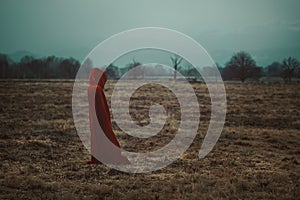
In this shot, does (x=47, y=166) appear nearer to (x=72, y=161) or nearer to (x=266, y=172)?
(x=72, y=161)

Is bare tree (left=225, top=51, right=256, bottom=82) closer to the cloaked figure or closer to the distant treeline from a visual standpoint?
the distant treeline

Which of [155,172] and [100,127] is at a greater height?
[100,127]

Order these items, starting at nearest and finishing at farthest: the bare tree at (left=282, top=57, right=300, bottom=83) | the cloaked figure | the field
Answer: the field, the cloaked figure, the bare tree at (left=282, top=57, right=300, bottom=83)

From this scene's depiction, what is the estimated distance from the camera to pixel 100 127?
30.6 feet

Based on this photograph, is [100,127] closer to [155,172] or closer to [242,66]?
[155,172]

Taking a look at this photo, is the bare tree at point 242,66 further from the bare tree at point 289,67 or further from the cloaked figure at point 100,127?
the cloaked figure at point 100,127

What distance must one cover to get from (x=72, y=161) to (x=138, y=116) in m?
11.7

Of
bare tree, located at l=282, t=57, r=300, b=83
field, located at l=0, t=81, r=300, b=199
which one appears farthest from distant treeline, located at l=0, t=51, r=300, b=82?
field, located at l=0, t=81, r=300, b=199

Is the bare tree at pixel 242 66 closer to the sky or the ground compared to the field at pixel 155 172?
closer to the sky

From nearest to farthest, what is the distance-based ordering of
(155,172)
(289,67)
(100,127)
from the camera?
(155,172) < (100,127) < (289,67)

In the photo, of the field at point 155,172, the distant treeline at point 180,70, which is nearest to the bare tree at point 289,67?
the distant treeline at point 180,70

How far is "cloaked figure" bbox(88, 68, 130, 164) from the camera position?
9.28 meters

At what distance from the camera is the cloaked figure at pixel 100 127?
928cm

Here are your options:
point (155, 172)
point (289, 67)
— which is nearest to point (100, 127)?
point (155, 172)
